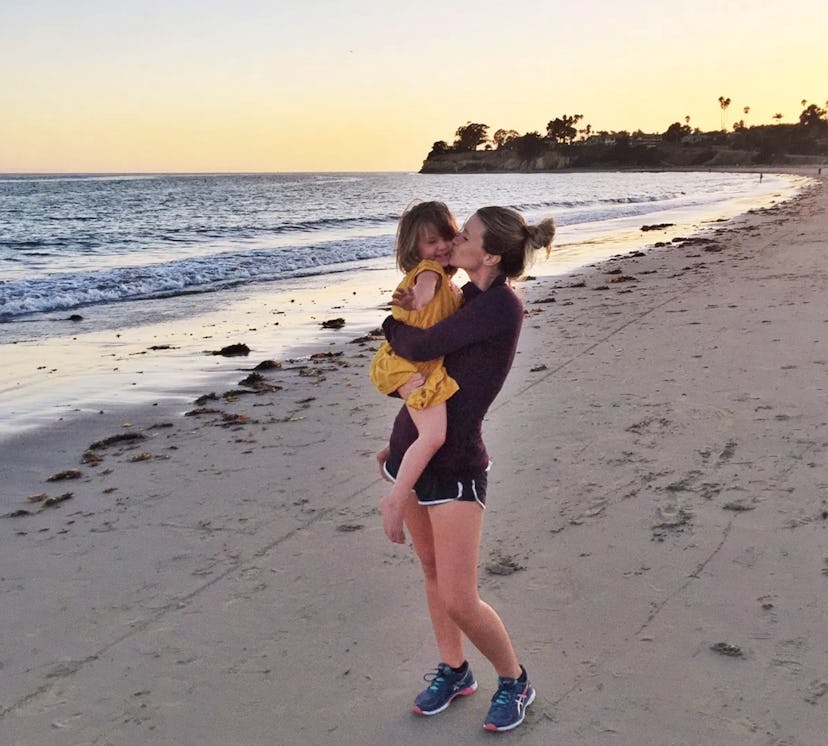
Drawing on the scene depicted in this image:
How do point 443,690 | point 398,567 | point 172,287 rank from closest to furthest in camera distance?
point 443,690
point 398,567
point 172,287

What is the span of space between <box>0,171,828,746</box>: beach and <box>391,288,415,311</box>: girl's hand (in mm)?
1467

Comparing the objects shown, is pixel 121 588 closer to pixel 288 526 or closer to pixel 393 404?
pixel 288 526

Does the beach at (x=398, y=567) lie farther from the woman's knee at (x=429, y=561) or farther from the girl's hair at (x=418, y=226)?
the girl's hair at (x=418, y=226)

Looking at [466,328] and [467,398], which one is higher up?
[466,328]

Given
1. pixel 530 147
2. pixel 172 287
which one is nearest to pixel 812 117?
pixel 530 147

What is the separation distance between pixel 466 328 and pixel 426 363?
0.18m

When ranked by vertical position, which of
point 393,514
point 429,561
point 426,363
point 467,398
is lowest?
point 429,561

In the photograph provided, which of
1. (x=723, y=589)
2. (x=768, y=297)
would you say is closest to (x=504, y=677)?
(x=723, y=589)

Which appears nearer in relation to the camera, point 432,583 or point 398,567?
point 432,583

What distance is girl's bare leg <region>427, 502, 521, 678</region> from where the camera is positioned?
257cm

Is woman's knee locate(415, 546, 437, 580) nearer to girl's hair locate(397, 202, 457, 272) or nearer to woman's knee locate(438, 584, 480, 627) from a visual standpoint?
woman's knee locate(438, 584, 480, 627)

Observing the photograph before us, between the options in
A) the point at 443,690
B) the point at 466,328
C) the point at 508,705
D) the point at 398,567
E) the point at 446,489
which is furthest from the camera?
the point at 398,567

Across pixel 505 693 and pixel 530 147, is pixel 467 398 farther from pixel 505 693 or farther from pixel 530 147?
pixel 530 147

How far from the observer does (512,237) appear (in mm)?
2463
